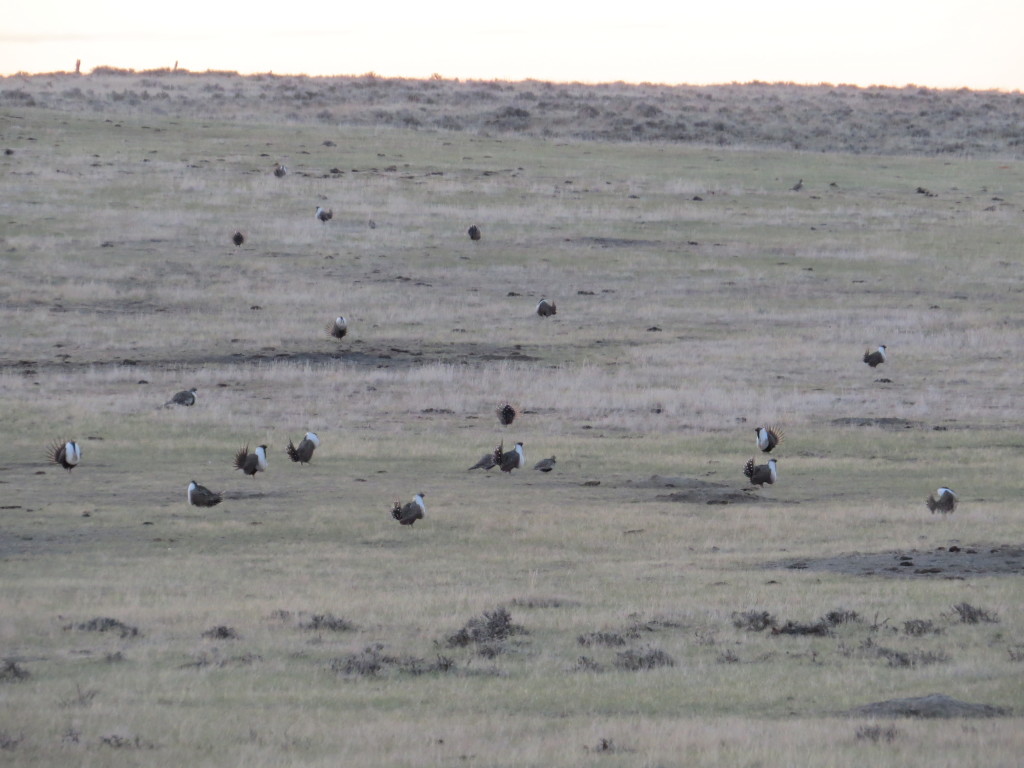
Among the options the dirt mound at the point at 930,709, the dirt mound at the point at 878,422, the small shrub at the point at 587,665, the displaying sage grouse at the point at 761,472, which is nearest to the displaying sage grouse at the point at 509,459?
the displaying sage grouse at the point at 761,472

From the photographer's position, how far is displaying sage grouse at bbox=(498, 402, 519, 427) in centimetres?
2808

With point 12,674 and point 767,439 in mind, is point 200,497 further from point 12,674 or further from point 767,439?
point 767,439

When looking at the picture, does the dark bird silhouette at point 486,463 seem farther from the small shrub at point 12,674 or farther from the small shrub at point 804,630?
the small shrub at point 12,674

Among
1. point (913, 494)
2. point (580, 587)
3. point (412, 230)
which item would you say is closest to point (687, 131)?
point (412, 230)

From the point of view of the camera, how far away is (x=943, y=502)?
21.0 m

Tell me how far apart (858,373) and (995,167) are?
124 ft

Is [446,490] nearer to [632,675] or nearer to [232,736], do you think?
[632,675]

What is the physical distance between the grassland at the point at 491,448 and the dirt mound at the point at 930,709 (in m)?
0.29

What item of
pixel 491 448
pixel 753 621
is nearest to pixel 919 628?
pixel 753 621

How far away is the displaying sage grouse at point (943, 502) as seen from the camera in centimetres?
2100

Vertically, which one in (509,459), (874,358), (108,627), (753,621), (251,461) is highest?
(874,358)

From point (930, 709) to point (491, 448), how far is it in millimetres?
15575

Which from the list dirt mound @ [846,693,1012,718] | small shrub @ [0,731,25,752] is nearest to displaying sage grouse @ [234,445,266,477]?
small shrub @ [0,731,25,752]

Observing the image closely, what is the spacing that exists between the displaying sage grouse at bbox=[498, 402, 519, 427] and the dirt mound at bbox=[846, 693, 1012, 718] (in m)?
16.5
